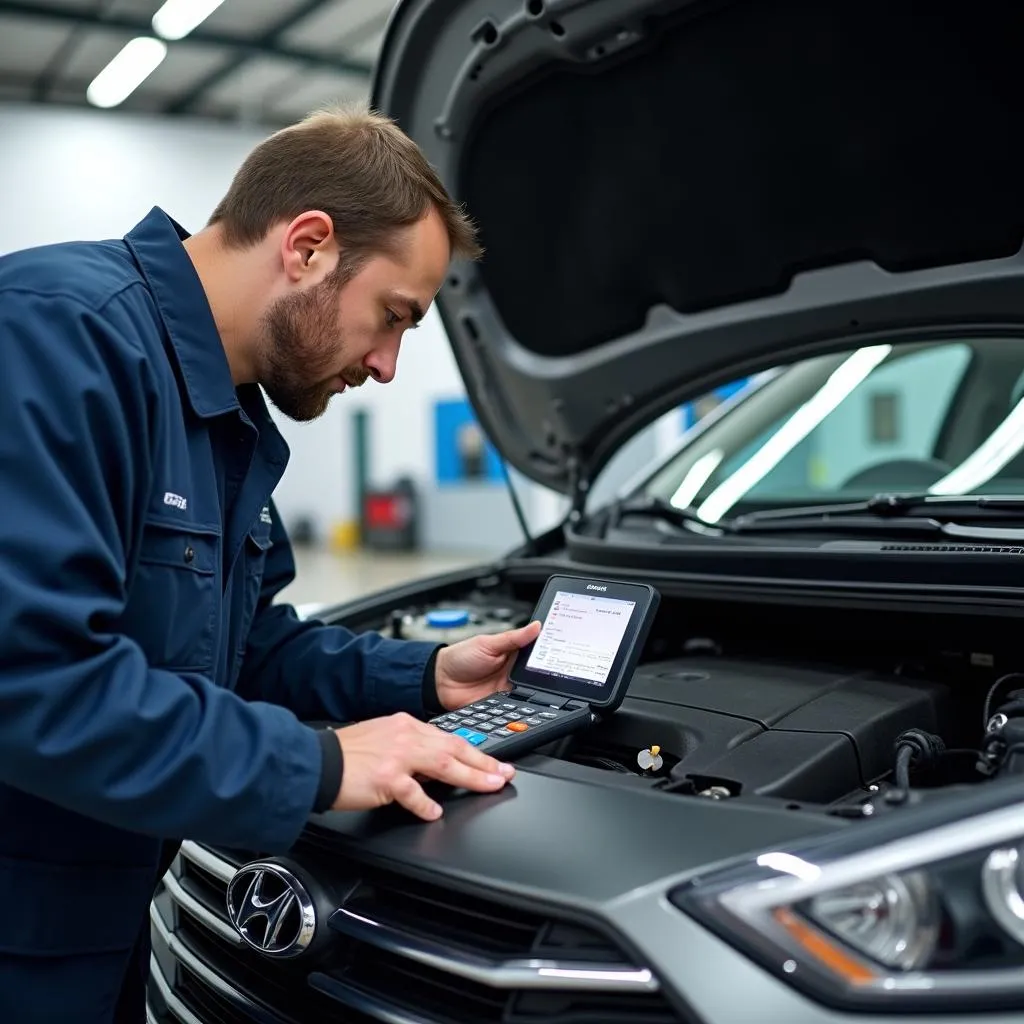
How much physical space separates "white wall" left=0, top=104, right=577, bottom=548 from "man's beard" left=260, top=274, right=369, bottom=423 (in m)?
5.30

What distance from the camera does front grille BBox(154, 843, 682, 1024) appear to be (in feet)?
2.91

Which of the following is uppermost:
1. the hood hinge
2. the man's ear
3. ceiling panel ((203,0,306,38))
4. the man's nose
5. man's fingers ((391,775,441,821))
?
ceiling panel ((203,0,306,38))

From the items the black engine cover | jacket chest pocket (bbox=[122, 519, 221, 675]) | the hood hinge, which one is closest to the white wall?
the hood hinge

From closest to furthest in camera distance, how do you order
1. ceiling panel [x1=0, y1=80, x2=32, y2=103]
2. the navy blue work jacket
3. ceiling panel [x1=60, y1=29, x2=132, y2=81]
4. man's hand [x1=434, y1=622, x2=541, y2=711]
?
1. the navy blue work jacket
2. man's hand [x1=434, y1=622, x2=541, y2=711]
3. ceiling panel [x1=60, y1=29, x2=132, y2=81]
4. ceiling panel [x1=0, y1=80, x2=32, y2=103]

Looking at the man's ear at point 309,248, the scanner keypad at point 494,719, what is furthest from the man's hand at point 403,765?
the man's ear at point 309,248

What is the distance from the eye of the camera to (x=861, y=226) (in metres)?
1.71

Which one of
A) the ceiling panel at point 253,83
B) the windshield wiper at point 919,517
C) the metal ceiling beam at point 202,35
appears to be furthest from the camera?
the ceiling panel at point 253,83

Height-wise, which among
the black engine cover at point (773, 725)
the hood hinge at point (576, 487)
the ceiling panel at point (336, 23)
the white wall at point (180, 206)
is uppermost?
the ceiling panel at point (336, 23)

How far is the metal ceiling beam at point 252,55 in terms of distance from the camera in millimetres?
7312

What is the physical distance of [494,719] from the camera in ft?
4.20

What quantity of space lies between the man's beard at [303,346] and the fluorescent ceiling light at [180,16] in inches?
265

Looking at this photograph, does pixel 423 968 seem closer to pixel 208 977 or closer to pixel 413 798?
pixel 413 798

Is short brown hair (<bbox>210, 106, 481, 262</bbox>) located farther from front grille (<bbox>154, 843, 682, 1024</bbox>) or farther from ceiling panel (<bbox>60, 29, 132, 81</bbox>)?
ceiling panel (<bbox>60, 29, 132, 81</bbox>)

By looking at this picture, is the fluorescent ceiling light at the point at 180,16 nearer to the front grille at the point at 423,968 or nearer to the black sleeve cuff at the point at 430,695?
the black sleeve cuff at the point at 430,695
